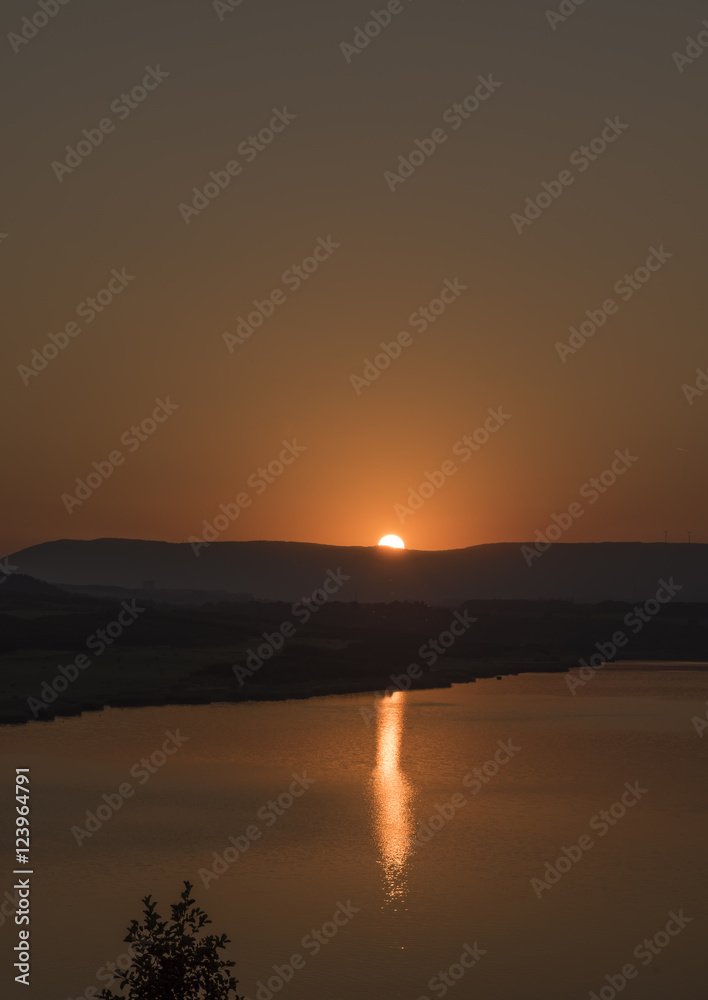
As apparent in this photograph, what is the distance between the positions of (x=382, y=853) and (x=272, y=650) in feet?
219

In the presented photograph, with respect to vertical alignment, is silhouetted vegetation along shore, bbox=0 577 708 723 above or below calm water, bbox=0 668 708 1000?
above

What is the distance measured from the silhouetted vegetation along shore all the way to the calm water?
48.0ft

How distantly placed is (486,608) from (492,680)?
99.2m

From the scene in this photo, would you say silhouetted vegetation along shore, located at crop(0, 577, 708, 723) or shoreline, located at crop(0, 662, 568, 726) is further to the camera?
silhouetted vegetation along shore, located at crop(0, 577, 708, 723)

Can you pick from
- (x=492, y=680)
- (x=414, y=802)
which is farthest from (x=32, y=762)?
(x=492, y=680)

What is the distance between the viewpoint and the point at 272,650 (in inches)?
3824

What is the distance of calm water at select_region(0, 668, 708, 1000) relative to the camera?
2170 cm

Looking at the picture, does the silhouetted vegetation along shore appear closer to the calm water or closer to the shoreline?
the shoreline

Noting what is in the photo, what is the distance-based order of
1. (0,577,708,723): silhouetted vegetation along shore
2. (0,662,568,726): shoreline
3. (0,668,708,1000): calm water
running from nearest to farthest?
(0,668,708,1000): calm water, (0,662,568,726): shoreline, (0,577,708,723): silhouetted vegetation along shore

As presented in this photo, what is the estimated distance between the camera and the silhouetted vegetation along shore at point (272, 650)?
72250mm

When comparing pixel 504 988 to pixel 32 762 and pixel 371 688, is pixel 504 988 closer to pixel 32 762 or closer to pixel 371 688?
pixel 32 762

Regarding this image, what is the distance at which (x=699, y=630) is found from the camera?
146m

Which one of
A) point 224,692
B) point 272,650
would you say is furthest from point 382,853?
point 272,650

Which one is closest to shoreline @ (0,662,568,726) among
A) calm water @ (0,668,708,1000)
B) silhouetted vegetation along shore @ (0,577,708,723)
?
silhouetted vegetation along shore @ (0,577,708,723)
